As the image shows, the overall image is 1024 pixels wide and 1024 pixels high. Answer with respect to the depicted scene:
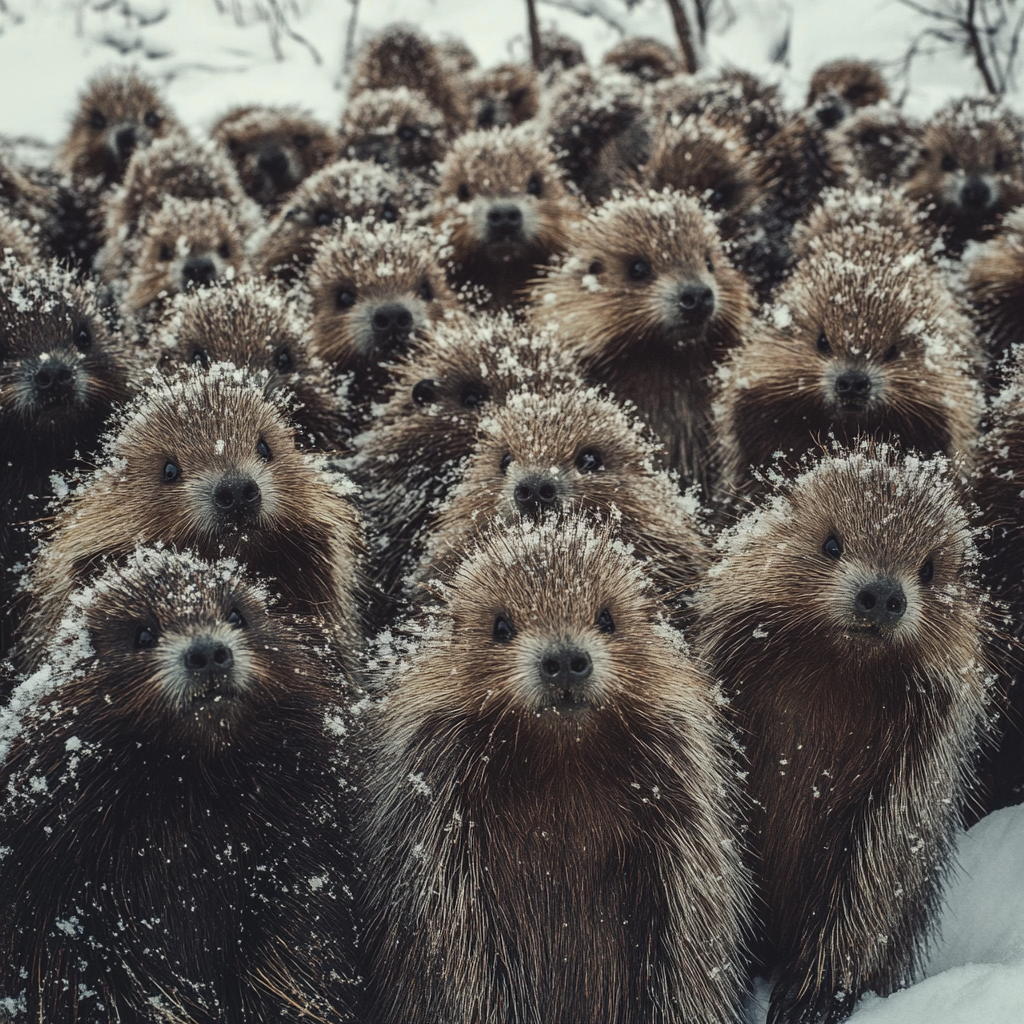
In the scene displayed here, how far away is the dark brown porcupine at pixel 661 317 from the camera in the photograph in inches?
198

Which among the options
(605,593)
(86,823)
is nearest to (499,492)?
(605,593)

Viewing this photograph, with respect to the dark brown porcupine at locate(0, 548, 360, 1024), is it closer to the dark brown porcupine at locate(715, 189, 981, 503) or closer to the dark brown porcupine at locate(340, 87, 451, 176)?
the dark brown porcupine at locate(715, 189, 981, 503)

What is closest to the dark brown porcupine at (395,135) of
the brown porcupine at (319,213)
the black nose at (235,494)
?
the brown porcupine at (319,213)

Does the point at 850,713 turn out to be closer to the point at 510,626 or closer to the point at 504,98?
the point at 510,626

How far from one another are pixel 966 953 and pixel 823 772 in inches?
31.9

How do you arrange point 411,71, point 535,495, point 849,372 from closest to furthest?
1. point 535,495
2. point 849,372
3. point 411,71

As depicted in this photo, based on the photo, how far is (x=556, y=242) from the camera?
597 centimetres

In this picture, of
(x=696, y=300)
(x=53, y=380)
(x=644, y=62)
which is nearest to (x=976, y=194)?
(x=696, y=300)

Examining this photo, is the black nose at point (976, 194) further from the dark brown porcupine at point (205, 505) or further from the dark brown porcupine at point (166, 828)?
the dark brown porcupine at point (166, 828)

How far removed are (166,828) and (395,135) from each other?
15.5 feet

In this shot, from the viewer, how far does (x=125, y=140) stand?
7.52 m

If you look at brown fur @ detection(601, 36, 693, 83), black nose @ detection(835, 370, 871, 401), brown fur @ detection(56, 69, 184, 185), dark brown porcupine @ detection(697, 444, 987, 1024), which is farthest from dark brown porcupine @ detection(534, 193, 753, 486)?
brown fur @ detection(601, 36, 693, 83)

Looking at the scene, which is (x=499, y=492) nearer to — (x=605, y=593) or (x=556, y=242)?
(x=605, y=593)

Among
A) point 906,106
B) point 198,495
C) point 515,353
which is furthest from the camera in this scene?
point 906,106
